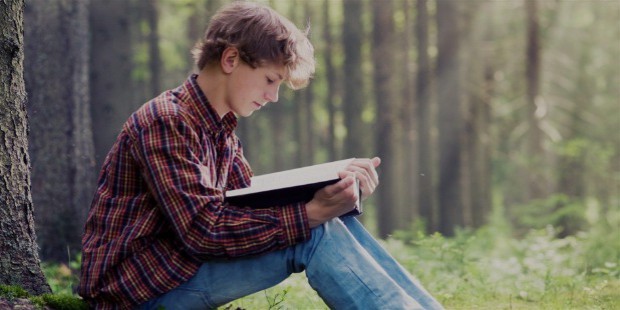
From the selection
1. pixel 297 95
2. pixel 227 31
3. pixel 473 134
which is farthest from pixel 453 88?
pixel 227 31

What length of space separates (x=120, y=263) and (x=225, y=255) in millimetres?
438

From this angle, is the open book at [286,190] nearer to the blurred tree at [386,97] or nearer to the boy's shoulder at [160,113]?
the boy's shoulder at [160,113]

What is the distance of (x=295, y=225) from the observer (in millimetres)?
2916

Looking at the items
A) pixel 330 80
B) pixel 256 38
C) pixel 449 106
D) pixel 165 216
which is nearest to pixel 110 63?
pixel 256 38

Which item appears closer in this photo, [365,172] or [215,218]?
[215,218]

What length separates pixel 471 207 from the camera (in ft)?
56.9

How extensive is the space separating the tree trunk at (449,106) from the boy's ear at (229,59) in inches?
473

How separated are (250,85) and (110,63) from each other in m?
7.15

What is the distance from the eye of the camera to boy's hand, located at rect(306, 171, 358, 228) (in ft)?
9.50

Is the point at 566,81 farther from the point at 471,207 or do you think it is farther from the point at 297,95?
the point at 297,95

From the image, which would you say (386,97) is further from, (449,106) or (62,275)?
Answer: (62,275)

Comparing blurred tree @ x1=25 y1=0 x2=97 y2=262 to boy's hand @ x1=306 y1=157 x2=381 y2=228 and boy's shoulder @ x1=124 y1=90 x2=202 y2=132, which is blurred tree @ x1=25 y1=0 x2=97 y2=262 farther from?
boy's hand @ x1=306 y1=157 x2=381 y2=228

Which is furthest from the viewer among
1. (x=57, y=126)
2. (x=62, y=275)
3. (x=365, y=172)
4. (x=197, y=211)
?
(x=57, y=126)

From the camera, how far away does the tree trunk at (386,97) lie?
1474 cm
